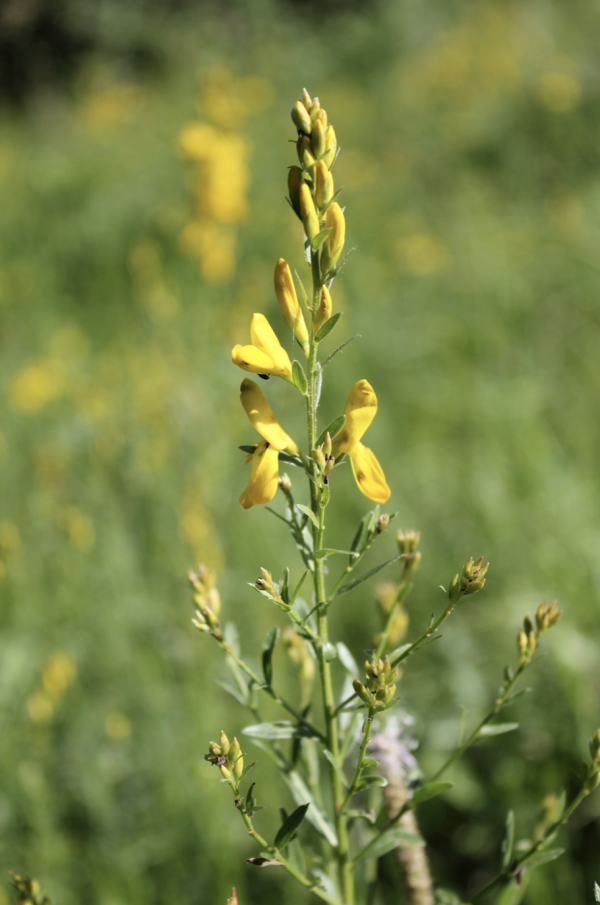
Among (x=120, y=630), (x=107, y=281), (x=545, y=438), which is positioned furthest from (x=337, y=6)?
(x=120, y=630)

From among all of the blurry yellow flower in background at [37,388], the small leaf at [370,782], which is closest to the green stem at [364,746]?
the small leaf at [370,782]

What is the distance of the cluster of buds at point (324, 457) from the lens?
72 centimetres

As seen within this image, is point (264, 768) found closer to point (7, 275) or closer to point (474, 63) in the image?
point (7, 275)

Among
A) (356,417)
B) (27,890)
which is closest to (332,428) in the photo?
(356,417)

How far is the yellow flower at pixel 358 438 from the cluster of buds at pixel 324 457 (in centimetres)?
3

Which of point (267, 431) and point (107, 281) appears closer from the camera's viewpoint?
point (267, 431)

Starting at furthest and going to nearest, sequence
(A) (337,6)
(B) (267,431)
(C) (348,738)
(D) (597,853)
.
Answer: (A) (337,6), (D) (597,853), (C) (348,738), (B) (267,431)

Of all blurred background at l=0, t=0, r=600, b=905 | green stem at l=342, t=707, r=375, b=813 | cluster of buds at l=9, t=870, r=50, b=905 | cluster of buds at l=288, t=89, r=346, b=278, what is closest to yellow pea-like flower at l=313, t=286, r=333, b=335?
cluster of buds at l=288, t=89, r=346, b=278

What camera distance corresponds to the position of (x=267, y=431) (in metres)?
0.74

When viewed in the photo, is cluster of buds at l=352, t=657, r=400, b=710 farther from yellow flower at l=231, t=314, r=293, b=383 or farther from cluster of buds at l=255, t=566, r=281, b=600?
yellow flower at l=231, t=314, r=293, b=383

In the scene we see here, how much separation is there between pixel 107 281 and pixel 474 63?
5.48 metres

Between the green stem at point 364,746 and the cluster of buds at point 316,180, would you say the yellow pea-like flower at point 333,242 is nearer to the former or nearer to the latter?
the cluster of buds at point 316,180

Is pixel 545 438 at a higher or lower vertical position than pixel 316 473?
higher

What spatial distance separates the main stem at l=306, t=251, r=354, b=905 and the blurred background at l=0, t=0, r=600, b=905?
77 cm
